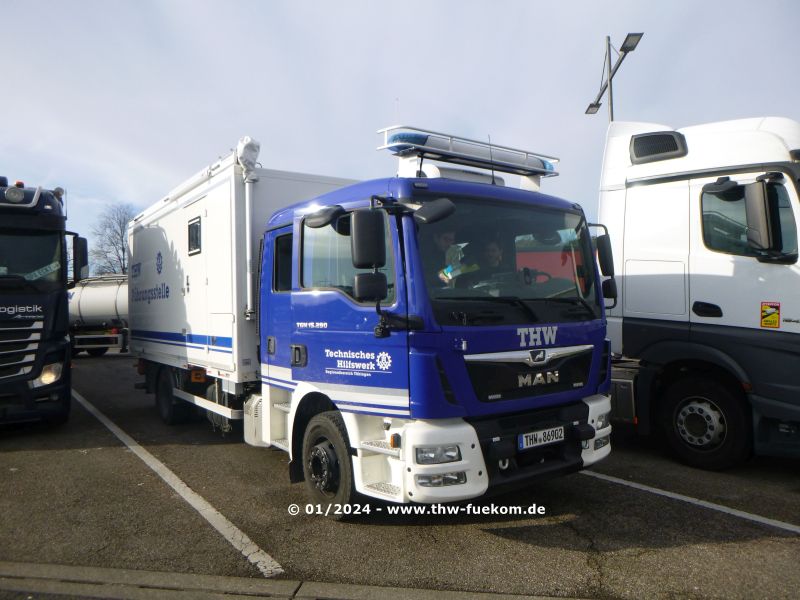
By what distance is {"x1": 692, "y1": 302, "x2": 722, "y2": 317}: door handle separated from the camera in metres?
5.48

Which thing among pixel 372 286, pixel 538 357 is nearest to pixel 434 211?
pixel 372 286

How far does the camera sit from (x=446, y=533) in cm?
427

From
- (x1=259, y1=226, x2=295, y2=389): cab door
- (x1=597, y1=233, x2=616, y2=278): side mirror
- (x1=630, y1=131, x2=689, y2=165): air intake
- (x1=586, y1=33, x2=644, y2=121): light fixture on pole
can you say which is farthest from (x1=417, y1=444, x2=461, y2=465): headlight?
(x1=586, y1=33, x2=644, y2=121): light fixture on pole

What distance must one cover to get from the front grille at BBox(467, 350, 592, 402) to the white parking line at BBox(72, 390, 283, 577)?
177 centimetres

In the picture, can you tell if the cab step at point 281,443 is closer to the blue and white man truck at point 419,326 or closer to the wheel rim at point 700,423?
the blue and white man truck at point 419,326

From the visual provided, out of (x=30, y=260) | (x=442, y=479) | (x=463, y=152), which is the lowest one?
(x=442, y=479)

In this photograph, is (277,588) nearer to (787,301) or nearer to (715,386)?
(715,386)

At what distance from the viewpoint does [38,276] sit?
24.6ft

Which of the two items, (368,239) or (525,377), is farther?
(525,377)

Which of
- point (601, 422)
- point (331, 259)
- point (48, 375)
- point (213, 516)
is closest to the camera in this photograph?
point (331, 259)

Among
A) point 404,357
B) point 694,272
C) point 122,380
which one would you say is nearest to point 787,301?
point 694,272

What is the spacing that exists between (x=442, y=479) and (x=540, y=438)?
2.84 feet

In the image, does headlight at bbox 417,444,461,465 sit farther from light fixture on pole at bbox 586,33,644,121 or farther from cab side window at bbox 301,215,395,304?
light fixture on pole at bbox 586,33,644,121

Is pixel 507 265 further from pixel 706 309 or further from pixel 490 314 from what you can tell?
pixel 706 309
